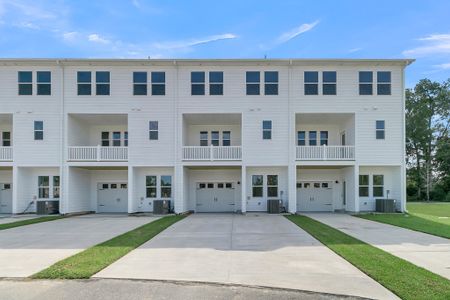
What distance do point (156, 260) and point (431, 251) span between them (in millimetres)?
7194

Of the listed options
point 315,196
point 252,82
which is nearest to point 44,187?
point 252,82

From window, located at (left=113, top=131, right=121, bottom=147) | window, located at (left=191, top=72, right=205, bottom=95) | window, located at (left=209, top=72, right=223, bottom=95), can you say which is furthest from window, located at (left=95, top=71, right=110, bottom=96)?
window, located at (left=209, top=72, right=223, bottom=95)

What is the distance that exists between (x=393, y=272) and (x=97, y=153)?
19258mm

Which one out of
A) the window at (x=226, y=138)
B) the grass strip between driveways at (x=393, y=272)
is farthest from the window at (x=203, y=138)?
the grass strip between driveways at (x=393, y=272)

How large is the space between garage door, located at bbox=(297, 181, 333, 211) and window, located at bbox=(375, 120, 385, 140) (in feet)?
15.2

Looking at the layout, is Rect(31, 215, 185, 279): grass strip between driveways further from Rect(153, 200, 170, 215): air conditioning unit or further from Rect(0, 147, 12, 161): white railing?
Rect(0, 147, 12, 161): white railing

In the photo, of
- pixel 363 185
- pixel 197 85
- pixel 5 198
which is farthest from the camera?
pixel 5 198

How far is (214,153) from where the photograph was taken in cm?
2383

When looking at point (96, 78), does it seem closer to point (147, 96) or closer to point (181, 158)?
point (147, 96)

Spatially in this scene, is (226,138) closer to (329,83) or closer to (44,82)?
(329,83)

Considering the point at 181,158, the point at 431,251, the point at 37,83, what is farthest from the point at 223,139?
the point at 431,251

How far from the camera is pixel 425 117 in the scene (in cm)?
4388

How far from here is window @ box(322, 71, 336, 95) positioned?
2383 cm

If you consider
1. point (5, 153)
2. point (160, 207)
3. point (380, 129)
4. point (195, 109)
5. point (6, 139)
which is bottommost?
point (160, 207)
